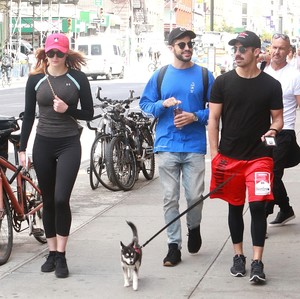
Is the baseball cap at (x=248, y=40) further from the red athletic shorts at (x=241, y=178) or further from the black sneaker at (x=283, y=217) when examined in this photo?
the black sneaker at (x=283, y=217)

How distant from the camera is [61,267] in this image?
683cm

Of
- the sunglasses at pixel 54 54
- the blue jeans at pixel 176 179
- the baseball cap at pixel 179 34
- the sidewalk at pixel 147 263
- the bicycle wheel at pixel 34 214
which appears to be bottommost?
the sidewalk at pixel 147 263

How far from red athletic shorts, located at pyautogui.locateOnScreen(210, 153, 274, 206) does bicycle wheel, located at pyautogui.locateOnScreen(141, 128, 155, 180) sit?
5.27 m

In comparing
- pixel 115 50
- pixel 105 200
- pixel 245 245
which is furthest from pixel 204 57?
pixel 245 245

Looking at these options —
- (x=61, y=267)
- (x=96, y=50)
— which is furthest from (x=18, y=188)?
(x=96, y=50)

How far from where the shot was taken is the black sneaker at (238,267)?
6719 millimetres

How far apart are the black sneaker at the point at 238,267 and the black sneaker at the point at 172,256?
0.54m

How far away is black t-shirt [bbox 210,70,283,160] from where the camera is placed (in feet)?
21.7

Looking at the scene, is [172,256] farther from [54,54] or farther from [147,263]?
[54,54]

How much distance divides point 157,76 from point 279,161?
1712 millimetres

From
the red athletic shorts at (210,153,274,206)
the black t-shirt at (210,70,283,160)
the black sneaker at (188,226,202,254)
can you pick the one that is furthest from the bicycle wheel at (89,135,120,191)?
the black t-shirt at (210,70,283,160)

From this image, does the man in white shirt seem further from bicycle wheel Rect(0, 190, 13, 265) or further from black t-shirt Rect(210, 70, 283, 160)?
bicycle wheel Rect(0, 190, 13, 265)

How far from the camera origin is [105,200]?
1060cm

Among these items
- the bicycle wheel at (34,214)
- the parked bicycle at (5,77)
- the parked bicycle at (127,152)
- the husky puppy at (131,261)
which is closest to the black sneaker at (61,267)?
the husky puppy at (131,261)
